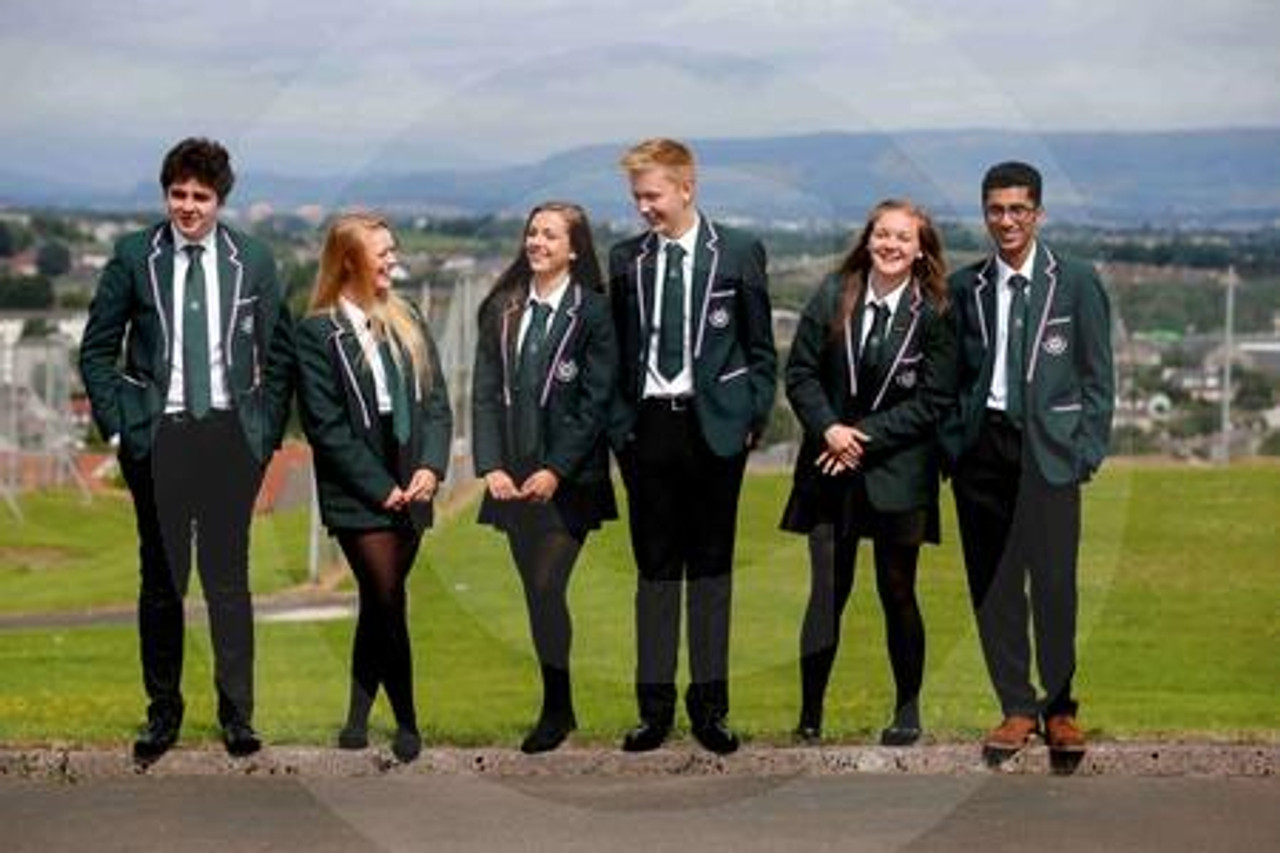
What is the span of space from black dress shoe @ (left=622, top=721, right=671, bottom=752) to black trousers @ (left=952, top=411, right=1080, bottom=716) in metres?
1.22

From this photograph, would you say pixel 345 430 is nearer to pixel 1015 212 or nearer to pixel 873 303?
pixel 873 303

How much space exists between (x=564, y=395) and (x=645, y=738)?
4.07 ft

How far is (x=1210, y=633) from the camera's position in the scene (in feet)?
62.8

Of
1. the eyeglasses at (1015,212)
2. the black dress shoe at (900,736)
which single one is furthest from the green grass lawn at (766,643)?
the eyeglasses at (1015,212)

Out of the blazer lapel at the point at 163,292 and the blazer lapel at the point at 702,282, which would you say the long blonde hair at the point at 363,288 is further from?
the blazer lapel at the point at 702,282

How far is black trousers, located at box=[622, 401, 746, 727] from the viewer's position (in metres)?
8.00

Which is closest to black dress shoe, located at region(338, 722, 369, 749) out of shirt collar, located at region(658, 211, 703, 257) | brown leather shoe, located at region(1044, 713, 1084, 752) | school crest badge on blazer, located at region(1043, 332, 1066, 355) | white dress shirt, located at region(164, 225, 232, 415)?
white dress shirt, located at region(164, 225, 232, 415)

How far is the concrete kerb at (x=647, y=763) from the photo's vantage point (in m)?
7.98

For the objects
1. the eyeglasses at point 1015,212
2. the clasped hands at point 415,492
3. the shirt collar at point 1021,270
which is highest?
the eyeglasses at point 1015,212

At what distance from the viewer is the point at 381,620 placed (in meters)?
8.05

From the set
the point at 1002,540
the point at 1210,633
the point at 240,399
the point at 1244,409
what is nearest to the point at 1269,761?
the point at 1002,540

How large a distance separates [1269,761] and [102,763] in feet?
13.4

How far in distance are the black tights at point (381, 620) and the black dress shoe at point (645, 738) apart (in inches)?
30.1

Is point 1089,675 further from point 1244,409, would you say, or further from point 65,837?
point 1244,409
